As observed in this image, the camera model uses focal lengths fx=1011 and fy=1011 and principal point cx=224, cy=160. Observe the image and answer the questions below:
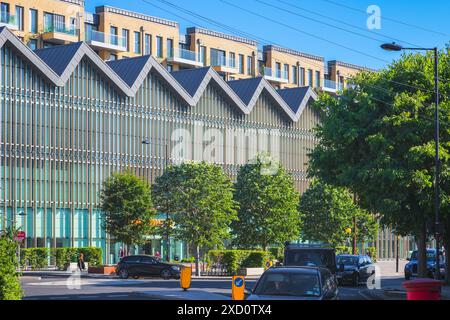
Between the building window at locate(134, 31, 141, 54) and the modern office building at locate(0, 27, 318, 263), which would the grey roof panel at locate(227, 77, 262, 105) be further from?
the building window at locate(134, 31, 141, 54)

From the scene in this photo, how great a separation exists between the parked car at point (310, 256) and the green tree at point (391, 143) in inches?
192

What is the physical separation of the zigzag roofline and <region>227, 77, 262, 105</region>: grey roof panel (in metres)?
0.35

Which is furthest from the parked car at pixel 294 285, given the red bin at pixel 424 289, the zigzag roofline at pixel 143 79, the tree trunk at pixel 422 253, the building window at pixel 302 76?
the building window at pixel 302 76

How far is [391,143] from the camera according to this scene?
146 ft

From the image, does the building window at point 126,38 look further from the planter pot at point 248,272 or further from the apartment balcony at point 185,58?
the planter pot at point 248,272

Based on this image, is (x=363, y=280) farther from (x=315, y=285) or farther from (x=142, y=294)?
(x=315, y=285)

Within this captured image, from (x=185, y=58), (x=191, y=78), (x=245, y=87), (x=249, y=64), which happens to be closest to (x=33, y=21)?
(x=191, y=78)

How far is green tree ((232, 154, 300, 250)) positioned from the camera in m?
77.3

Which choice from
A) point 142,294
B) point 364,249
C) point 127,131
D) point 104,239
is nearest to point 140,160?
point 127,131

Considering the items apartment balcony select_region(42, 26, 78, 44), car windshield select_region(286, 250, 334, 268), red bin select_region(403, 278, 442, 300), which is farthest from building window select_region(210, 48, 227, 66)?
red bin select_region(403, 278, 442, 300)

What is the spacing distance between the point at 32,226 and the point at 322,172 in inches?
1695

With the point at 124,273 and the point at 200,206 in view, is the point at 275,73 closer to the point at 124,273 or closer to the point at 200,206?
the point at 200,206

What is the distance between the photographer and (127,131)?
96500mm

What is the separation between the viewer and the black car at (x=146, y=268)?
57.7 m
